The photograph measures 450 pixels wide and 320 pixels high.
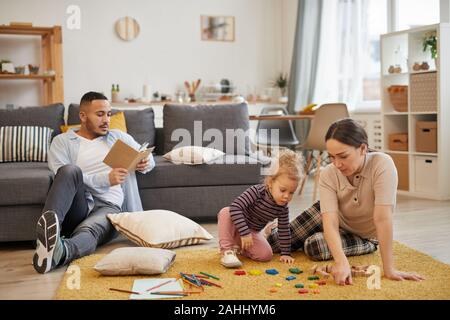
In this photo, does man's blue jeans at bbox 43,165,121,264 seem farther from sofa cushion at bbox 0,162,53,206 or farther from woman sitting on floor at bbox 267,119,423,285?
woman sitting on floor at bbox 267,119,423,285

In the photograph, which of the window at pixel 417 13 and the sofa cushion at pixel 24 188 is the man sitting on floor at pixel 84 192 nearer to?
the sofa cushion at pixel 24 188

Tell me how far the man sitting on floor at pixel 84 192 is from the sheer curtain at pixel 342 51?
3.28m

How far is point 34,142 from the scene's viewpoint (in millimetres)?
3959

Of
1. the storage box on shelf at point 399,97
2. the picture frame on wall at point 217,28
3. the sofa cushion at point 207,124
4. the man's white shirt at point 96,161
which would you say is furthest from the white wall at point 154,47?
the man's white shirt at point 96,161

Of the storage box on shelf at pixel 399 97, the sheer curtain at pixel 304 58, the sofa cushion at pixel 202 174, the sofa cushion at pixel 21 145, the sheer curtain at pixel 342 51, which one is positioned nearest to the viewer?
the sofa cushion at pixel 202 174

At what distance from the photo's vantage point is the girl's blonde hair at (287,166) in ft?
8.20

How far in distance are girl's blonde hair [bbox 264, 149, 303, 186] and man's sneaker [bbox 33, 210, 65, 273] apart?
Answer: 0.95 m

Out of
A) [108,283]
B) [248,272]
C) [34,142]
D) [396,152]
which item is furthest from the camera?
[396,152]

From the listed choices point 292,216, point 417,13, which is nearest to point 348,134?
point 292,216

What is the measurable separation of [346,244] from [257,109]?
4.54 metres

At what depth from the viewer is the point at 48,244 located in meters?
2.54

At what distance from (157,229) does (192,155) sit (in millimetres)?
870
